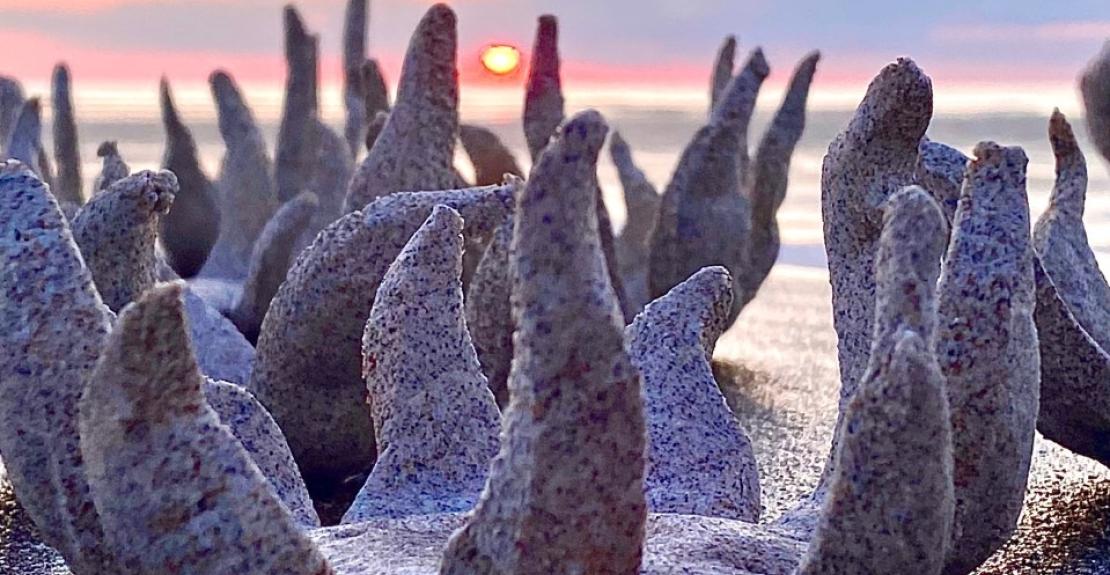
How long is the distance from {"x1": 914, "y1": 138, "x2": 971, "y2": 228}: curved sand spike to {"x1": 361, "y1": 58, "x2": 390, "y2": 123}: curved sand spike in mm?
1624

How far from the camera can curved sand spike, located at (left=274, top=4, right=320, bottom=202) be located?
3.01 m

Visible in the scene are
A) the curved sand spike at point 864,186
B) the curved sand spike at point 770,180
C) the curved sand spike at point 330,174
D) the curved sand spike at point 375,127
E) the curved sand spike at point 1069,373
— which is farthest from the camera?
the curved sand spike at point 330,174

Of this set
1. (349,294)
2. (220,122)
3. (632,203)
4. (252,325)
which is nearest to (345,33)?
(220,122)

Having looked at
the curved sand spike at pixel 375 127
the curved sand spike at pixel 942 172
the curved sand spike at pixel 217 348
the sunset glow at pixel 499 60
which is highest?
the sunset glow at pixel 499 60

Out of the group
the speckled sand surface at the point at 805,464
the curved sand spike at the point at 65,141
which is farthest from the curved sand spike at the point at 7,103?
the speckled sand surface at the point at 805,464

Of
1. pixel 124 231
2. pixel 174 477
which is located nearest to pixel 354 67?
pixel 124 231

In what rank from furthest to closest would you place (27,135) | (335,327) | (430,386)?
(27,135), (335,327), (430,386)

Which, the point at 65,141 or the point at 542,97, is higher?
the point at 542,97

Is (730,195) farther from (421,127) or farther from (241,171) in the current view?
(241,171)

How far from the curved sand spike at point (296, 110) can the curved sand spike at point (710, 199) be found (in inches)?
32.9

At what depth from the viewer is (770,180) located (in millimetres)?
2578

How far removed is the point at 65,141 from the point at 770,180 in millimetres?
1343

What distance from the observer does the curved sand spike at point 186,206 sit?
Answer: 3041 millimetres

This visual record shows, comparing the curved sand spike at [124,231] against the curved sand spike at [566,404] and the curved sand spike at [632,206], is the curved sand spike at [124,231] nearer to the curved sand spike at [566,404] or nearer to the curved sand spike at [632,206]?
the curved sand spike at [566,404]
